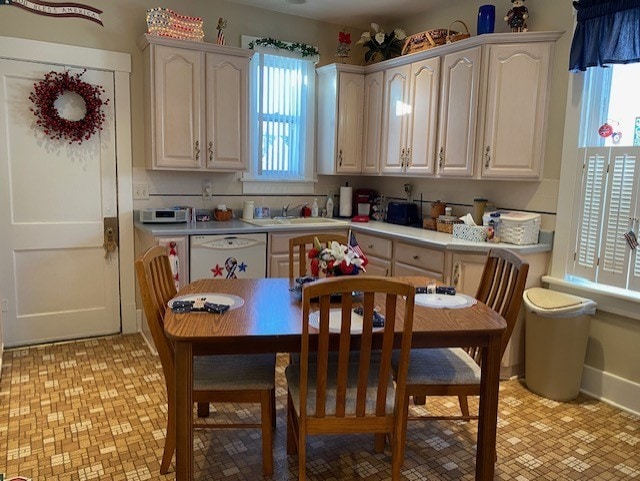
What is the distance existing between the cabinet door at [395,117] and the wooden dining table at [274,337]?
7.37 ft

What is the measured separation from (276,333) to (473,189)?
2665 mm

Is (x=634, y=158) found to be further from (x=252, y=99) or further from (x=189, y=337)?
(x=252, y=99)

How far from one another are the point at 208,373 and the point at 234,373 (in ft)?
0.36

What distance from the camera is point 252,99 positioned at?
14.3 feet

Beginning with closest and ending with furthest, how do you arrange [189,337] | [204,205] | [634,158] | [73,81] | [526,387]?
1. [189,337]
2. [634,158]
3. [526,387]
4. [73,81]
5. [204,205]

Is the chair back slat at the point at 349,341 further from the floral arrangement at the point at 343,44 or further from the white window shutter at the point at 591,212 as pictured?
the floral arrangement at the point at 343,44

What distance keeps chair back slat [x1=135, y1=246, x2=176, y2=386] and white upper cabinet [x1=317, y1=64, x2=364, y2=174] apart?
8.35ft

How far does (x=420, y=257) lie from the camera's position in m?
3.57

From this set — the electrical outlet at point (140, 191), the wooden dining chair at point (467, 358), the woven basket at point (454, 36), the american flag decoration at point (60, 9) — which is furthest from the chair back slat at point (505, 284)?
the american flag decoration at point (60, 9)

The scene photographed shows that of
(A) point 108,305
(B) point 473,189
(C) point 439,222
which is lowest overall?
(A) point 108,305

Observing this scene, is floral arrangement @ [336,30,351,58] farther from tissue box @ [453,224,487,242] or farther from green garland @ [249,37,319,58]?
tissue box @ [453,224,487,242]

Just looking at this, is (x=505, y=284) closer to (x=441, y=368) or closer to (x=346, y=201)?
(x=441, y=368)

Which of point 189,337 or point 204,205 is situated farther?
point 204,205

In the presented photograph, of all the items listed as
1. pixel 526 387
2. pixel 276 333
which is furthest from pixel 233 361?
pixel 526 387
